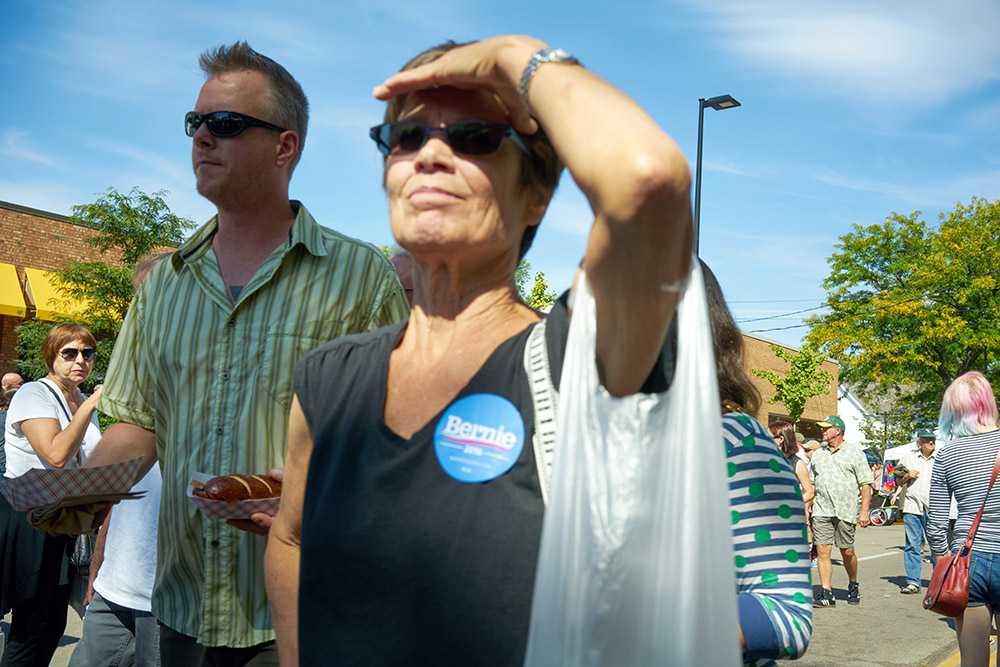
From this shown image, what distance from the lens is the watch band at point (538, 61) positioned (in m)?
1.30

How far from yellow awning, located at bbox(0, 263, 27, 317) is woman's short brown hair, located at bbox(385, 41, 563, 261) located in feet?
74.3

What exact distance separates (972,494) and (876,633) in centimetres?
353

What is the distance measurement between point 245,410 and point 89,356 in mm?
3388

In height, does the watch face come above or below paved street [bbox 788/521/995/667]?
above

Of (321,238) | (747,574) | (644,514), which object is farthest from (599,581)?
(321,238)

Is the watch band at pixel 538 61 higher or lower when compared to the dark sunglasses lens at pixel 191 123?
lower

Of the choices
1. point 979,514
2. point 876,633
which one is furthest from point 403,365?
point 876,633

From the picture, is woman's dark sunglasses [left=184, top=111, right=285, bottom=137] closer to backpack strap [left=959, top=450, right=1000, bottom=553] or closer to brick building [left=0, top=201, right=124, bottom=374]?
backpack strap [left=959, top=450, right=1000, bottom=553]

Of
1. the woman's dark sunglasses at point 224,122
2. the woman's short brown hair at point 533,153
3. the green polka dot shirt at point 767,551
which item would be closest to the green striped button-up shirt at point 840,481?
the green polka dot shirt at point 767,551

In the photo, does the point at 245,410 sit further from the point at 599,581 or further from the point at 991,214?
the point at 991,214

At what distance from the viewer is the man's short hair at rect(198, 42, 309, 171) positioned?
2836mm

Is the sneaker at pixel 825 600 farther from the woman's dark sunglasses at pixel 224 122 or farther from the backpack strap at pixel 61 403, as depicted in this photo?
the woman's dark sunglasses at pixel 224 122

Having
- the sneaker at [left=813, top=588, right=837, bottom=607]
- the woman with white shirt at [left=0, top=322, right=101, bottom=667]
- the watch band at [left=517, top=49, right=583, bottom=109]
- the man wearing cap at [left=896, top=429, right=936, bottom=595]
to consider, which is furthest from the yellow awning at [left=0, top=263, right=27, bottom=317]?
the watch band at [left=517, top=49, right=583, bottom=109]

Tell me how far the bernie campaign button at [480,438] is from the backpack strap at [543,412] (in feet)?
0.10
